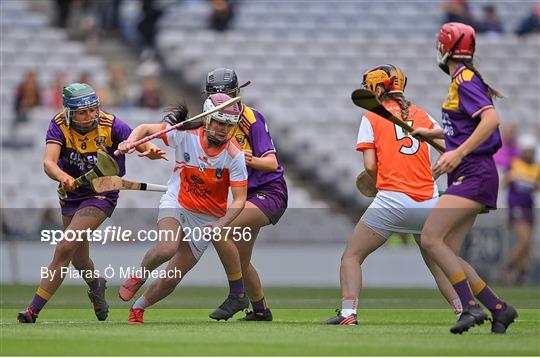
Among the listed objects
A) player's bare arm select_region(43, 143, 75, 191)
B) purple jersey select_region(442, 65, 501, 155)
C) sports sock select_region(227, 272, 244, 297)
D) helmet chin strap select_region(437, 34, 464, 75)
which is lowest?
sports sock select_region(227, 272, 244, 297)

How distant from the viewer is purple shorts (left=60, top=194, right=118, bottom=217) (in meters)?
12.2

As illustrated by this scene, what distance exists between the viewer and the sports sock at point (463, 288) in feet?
33.9

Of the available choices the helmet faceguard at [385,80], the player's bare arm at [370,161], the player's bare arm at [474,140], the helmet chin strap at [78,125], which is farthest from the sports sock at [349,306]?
the helmet chin strap at [78,125]

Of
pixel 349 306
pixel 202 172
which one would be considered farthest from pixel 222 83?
pixel 349 306

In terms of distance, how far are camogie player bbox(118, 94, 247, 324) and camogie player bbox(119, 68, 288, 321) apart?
291mm

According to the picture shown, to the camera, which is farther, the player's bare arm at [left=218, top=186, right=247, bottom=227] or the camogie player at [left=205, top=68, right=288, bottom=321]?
the camogie player at [left=205, top=68, right=288, bottom=321]

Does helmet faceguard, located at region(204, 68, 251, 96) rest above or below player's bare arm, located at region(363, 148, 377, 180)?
above

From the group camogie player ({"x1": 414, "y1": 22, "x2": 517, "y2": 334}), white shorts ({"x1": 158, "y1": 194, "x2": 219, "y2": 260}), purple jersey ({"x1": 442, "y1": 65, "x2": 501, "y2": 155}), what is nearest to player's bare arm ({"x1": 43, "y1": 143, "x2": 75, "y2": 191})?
white shorts ({"x1": 158, "y1": 194, "x2": 219, "y2": 260})

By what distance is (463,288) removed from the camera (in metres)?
10.3

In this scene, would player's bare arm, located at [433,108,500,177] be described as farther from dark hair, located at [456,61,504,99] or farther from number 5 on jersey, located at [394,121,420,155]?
number 5 on jersey, located at [394,121,420,155]

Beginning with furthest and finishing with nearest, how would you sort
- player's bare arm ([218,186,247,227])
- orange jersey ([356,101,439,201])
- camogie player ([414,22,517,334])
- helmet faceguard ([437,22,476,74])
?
orange jersey ([356,101,439,201]) → player's bare arm ([218,186,247,227]) → helmet faceguard ([437,22,476,74]) → camogie player ([414,22,517,334])

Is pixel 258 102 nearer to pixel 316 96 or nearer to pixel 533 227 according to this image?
pixel 316 96

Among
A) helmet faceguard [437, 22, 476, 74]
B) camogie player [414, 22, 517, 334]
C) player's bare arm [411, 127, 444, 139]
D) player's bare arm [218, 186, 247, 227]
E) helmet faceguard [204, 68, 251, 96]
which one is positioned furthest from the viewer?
helmet faceguard [204, 68, 251, 96]

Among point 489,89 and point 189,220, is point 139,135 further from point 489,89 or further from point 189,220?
point 489,89
